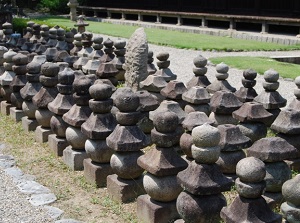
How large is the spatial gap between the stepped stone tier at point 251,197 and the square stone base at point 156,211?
34.2 inches

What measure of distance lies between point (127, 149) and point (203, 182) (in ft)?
3.63

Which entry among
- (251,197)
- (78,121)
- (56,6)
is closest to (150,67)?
(78,121)

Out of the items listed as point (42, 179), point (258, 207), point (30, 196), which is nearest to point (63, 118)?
point (42, 179)

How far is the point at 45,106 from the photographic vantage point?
22.7 ft

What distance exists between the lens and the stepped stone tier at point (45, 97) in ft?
22.6

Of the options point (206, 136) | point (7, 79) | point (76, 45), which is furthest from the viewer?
point (76, 45)

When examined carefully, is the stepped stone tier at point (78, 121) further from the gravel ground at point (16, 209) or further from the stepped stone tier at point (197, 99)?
the stepped stone tier at point (197, 99)

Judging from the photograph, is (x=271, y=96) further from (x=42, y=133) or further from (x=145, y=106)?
(x=42, y=133)

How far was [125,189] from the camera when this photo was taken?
4945 millimetres

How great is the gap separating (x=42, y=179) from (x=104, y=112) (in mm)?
1111

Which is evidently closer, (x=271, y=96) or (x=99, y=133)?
(x=99, y=133)

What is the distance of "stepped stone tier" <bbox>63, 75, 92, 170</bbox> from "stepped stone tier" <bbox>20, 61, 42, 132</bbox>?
1.57 m

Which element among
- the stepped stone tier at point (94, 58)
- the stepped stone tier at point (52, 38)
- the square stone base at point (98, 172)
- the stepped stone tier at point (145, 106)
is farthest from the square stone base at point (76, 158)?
the stepped stone tier at point (52, 38)

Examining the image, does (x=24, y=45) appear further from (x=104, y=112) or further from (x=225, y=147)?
(x=225, y=147)
